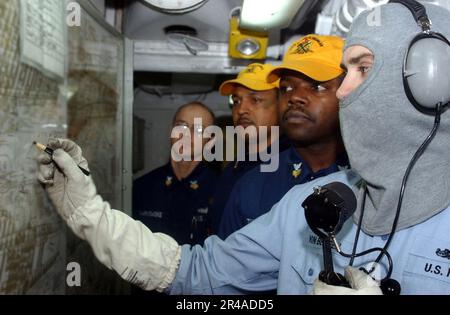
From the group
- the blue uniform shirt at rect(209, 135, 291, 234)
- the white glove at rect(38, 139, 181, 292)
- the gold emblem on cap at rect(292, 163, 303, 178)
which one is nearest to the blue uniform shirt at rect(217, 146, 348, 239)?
the gold emblem on cap at rect(292, 163, 303, 178)

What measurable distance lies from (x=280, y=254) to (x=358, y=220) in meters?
0.27

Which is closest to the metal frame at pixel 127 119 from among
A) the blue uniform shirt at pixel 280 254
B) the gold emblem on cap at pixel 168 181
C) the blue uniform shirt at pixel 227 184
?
the gold emblem on cap at pixel 168 181

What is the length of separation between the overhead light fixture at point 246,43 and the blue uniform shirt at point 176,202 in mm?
838

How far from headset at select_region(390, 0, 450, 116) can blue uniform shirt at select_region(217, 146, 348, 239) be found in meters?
0.84

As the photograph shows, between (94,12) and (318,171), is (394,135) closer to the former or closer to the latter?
(318,171)

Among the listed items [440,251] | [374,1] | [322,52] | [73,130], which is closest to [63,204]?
[73,130]

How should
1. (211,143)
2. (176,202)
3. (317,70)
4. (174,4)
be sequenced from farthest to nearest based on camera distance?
(211,143) < (176,202) < (174,4) < (317,70)

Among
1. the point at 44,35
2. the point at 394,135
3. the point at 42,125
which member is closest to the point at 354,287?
the point at 394,135

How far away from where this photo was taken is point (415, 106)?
2.94 feet

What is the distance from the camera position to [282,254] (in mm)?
1125

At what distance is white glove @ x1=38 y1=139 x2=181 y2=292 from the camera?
1.06 m

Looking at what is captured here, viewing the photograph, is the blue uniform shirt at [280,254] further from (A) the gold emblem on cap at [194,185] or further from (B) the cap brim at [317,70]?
(A) the gold emblem on cap at [194,185]

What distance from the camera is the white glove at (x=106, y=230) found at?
1.06 meters

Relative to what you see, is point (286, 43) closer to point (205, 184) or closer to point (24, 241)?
point (205, 184)
